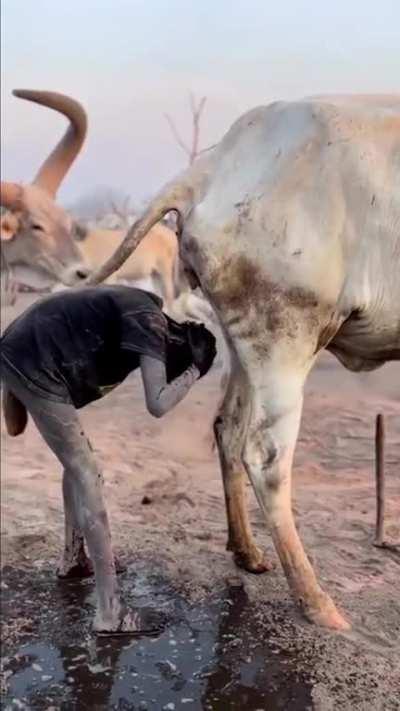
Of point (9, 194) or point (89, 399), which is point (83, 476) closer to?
point (89, 399)

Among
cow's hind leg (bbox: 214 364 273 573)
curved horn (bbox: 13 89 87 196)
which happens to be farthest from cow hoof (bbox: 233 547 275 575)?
curved horn (bbox: 13 89 87 196)

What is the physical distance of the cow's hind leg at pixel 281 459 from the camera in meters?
2.93

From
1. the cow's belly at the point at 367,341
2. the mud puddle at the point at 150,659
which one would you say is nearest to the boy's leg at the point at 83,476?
the mud puddle at the point at 150,659

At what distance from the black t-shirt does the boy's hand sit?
0.40 feet

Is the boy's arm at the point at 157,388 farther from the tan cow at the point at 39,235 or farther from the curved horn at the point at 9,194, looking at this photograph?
the curved horn at the point at 9,194

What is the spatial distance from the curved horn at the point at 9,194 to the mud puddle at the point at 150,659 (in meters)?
2.47

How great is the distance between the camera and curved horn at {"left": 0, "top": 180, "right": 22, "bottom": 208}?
527 cm

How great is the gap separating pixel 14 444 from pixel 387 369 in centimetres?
226

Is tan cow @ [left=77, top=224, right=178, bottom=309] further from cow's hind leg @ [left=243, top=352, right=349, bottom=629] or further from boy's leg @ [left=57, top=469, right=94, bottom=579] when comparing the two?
cow's hind leg @ [left=243, top=352, right=349, bottom=629]

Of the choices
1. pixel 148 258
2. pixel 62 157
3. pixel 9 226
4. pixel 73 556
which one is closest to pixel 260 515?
pixel 73 556

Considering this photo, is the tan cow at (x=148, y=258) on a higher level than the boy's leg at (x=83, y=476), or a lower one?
lower

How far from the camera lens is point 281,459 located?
9.68 feet

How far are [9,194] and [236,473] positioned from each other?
8.13 ft

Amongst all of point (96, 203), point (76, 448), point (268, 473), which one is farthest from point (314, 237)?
point (96, 203)
